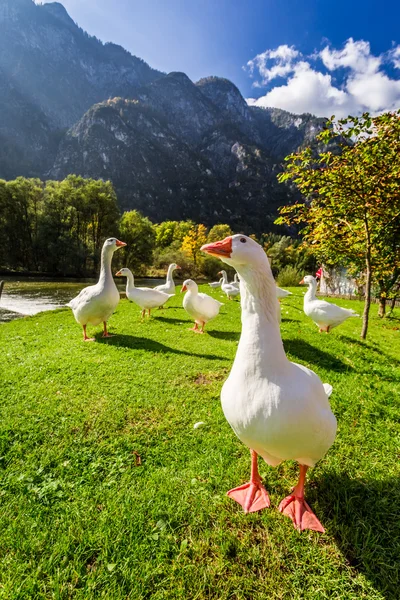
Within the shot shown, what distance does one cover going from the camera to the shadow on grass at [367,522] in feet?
6.30

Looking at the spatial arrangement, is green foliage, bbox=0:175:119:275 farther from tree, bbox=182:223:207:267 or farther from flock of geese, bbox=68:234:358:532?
flock of geese, bbox=68:234:358:532

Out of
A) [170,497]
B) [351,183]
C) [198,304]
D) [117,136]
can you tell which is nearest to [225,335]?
[198,304]

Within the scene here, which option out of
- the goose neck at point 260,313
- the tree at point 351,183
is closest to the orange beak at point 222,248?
the goose neck at point 260,313

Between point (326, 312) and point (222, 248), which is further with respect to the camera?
point (326, 312)

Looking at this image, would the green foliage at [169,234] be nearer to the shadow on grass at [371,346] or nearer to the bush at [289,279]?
the bush at [289,279]

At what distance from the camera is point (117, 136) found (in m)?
129

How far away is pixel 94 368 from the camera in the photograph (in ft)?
17.8

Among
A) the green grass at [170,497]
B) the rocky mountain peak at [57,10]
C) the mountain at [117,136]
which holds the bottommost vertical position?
the green grass at [170,497]

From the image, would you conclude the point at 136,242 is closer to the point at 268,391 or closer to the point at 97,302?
the point at 97,302

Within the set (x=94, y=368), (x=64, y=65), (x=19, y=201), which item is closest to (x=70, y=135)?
(x=64, y=65)

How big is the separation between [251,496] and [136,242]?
44.7 metres

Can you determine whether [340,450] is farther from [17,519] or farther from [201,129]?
[201,129]

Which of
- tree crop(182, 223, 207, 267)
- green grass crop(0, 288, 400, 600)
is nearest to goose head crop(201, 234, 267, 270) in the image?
green grass crop(0, 288, 400, 600)

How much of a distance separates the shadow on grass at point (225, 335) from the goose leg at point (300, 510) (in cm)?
540
